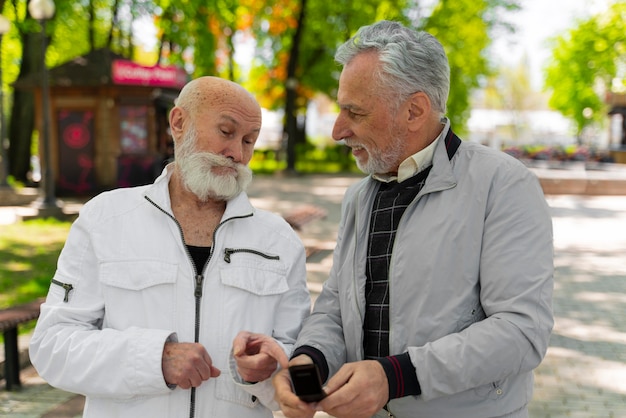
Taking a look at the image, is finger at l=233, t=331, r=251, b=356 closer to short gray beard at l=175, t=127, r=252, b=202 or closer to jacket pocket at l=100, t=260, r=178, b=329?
jacket pocket at l=100, t=260, r=178, b=329

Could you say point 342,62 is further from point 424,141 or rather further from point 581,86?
point 581,86

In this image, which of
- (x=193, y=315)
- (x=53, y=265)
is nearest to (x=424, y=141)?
(x=193, y=315)

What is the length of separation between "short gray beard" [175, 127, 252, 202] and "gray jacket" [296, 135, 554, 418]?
590mm

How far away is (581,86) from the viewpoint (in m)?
47.6

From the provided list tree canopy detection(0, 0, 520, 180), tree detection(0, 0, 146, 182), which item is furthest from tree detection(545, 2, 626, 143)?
tree detection(0, 0, 146, 182)

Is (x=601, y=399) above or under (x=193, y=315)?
under

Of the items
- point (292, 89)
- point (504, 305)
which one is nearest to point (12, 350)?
point (504, 305)

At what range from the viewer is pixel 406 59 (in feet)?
7.17

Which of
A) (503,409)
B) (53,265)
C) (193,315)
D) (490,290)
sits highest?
(490,290)

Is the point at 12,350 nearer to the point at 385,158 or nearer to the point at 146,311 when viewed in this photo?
the point at 146,311

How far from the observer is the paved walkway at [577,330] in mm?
5184

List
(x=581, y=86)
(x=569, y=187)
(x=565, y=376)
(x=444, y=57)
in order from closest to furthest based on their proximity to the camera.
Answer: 1. (x=444, y=57)
2. (x=565, y=376)
3. (x=569, y=187)
4. (x=581, y=86)

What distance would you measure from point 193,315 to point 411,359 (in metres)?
0.81

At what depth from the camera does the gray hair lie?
7.17 ft
